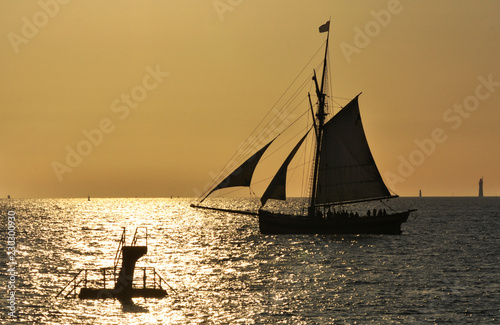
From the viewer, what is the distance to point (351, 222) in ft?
301

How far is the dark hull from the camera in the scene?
90.2m

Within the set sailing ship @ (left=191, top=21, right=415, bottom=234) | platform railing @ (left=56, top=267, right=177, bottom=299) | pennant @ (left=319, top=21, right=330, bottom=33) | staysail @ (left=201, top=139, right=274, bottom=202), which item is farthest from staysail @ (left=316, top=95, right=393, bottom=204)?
platform railing @ (left=56, top=267, right=177, bottom=299)

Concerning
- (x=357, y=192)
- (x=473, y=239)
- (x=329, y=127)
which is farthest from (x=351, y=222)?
(x=473, y=239)

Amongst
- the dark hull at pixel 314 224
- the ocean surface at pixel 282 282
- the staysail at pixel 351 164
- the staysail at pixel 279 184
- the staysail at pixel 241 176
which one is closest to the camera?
the ocean surface at pixel 282 282

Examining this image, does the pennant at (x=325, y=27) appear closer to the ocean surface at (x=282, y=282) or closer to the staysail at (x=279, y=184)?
the staysail at (x=279, y=184)

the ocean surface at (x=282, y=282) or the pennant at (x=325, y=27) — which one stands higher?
the pennant at (x=325, y=27)

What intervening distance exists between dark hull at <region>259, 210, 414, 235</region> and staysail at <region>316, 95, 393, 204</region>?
11.0 feet

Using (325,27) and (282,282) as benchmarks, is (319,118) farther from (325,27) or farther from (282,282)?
(282,282)

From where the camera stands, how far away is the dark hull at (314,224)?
296 ft

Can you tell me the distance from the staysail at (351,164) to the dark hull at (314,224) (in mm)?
3366

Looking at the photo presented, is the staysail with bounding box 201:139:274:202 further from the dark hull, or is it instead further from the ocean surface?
the dark hull

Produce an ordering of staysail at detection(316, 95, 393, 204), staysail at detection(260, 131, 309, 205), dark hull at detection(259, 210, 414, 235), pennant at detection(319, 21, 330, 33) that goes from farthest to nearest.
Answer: pennant at detection(319, 21, 330, 33) → dark hull at detection(259, 210, 414, 235) → staysail at detection(316, 95, 393, 204) → staysail at detection(260, 131, 309, 205)

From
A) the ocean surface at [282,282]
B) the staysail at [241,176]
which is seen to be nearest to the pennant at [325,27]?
the staysail at [241,176]

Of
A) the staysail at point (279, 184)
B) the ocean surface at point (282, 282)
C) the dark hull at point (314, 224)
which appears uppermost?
the staysail at point (279, 184)
